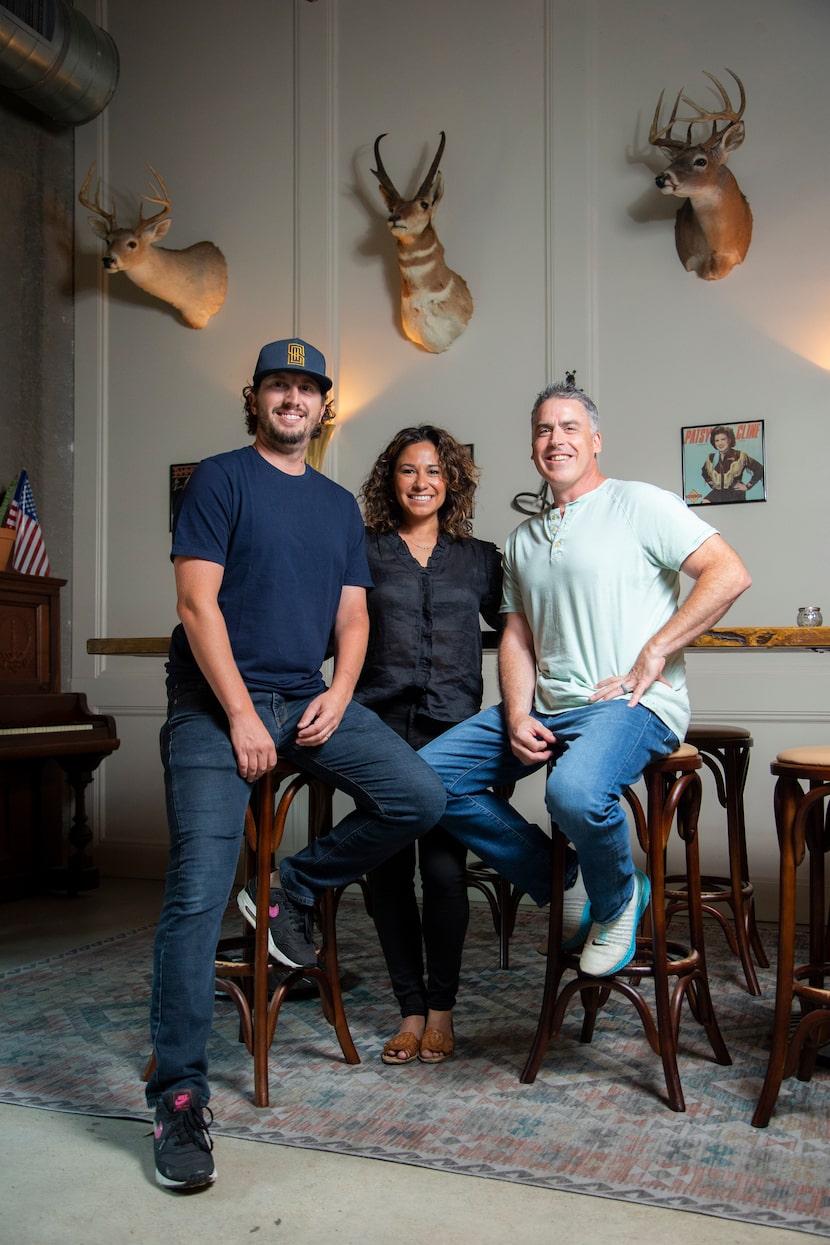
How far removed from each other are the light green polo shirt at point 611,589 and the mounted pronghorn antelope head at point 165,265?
10.6 feet

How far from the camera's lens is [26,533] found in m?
4.72

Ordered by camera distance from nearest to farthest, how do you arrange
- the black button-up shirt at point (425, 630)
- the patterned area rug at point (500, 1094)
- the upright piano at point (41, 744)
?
the patterned area rug at point (500, 1094), the black button-up shirt at point (425, 630), the upright piano at point (41, 744)

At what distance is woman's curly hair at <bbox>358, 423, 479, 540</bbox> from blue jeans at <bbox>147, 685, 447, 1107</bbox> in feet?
1.88

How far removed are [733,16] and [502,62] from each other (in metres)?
0.96

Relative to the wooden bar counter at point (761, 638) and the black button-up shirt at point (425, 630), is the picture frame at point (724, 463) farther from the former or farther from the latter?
the black button-up shirt at point (425, 630)

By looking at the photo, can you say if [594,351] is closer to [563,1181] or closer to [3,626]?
[3,626]

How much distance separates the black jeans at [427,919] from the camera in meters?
2.39

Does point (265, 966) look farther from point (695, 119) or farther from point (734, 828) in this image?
point (695, 119)

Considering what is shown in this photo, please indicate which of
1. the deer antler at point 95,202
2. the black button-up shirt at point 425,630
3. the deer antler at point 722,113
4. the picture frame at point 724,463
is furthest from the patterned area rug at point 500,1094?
the deer antler at point 95,202

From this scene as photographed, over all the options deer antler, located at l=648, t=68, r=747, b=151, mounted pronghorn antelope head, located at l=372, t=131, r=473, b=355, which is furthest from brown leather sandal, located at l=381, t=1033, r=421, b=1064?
deer antler, located at l=648, t=68, r=747, b=151

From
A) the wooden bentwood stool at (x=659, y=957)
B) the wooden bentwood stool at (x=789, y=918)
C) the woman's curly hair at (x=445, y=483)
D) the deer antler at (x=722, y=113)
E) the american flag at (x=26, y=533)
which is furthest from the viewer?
the american flag at (x=26, y=533)

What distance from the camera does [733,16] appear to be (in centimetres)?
409

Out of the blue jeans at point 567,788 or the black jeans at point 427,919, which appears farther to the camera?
the black jeans at point 427,919

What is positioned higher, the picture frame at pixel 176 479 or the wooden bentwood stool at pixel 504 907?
the picture frame at pixel 176 479
